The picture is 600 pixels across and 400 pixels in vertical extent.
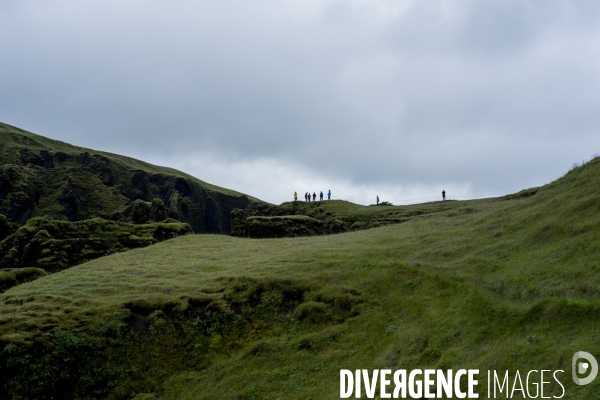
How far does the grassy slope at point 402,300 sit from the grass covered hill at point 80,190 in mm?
89265

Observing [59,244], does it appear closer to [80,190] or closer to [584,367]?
[584,367]

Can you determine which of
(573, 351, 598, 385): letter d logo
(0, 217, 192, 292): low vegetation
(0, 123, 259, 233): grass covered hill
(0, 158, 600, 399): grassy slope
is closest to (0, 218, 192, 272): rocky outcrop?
(0, 217, 192, 292): low vegetation

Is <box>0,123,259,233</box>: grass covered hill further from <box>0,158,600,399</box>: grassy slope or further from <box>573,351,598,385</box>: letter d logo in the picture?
<box>573,351,598,385</box>: letter d logo

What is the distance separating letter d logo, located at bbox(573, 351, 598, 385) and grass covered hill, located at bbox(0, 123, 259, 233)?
11462cm

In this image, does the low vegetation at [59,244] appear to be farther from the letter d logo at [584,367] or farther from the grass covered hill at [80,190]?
the grass covered hill at [80,190]

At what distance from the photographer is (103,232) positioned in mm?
60719

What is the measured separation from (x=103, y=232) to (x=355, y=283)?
135 ft

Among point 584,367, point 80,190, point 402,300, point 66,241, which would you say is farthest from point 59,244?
point 80,190

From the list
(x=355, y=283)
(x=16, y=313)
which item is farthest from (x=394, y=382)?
(x=16, y=313)

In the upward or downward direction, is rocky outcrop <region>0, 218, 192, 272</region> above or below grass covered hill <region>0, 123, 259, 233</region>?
below

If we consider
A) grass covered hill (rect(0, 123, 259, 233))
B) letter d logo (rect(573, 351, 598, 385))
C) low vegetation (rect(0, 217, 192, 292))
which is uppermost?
grass covered hill (rect(0, 123, 259, 233))

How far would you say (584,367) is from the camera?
15906 mm

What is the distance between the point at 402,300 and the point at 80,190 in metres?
161

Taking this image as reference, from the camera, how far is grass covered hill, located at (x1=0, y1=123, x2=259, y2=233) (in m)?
145
